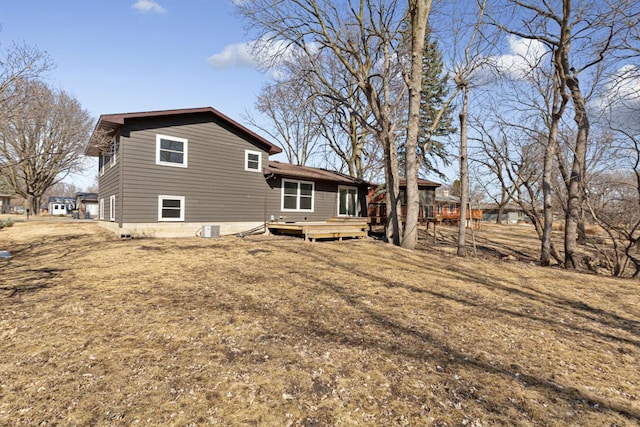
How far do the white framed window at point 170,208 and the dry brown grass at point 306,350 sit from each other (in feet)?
17.8

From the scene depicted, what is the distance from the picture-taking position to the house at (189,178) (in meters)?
Answer: 11.4

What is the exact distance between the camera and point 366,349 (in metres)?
3.45

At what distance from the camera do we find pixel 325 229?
43.0 ft

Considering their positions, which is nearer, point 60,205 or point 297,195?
point 297,195

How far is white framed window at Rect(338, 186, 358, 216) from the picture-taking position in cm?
1769

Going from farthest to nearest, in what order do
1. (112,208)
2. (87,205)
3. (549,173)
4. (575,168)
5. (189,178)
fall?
(87,205) < (112,208) < (189,178) < (549,173) < (575,168)

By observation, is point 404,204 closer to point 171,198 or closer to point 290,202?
point 290,202

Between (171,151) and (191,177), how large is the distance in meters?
1.27

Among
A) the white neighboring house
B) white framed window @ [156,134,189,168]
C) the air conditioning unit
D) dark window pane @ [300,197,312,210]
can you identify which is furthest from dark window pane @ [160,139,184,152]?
the white neighboring house

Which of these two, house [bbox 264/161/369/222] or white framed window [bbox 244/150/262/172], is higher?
white framed window [bbox 244/150/262/172]

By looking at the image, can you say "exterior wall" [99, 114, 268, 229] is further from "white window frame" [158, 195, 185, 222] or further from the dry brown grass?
the dry brown grass

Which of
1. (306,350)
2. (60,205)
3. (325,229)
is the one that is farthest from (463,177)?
(60,205)

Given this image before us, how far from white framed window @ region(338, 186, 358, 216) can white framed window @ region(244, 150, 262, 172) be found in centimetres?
509

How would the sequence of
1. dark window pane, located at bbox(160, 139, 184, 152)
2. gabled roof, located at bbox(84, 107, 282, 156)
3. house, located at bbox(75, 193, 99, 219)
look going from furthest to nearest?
house, located at bbox(75, 193, 99, 219) → dark window pane, located at bbox(160, 139, 184, 152) → gabled roof, located at bbox(84, 107, 282, 156)
